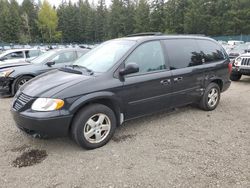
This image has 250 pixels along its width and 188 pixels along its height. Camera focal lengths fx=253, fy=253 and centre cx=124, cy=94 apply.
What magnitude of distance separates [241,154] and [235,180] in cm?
77

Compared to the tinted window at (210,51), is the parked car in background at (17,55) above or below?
below

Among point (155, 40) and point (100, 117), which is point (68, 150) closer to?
point (100, 117)

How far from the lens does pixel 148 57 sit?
187 inches

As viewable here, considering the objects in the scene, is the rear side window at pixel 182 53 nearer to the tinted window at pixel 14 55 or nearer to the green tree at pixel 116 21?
the tinted window at pixel 14 55

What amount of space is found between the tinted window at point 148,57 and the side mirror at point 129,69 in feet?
0.84

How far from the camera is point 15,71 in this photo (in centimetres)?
800

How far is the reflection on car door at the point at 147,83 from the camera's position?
4438 millimetres

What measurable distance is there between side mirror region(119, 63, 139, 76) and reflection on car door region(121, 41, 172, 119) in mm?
166

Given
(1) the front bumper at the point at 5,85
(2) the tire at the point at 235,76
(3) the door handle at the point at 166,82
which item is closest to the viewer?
(3) the door handle at the point at 166,82

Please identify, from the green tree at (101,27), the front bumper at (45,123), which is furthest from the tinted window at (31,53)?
the green tree at (101,27)

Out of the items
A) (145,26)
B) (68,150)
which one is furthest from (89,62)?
(145,26)

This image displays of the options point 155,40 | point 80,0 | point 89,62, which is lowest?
point 89,62

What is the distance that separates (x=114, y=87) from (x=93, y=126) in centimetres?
72

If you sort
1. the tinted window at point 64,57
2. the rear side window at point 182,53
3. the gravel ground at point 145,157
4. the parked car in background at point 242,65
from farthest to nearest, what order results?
the parked car in background at point 242,65
the tinted window at point 64,57
the rear side window at point 182,53
the gravel ground at point 145,157
